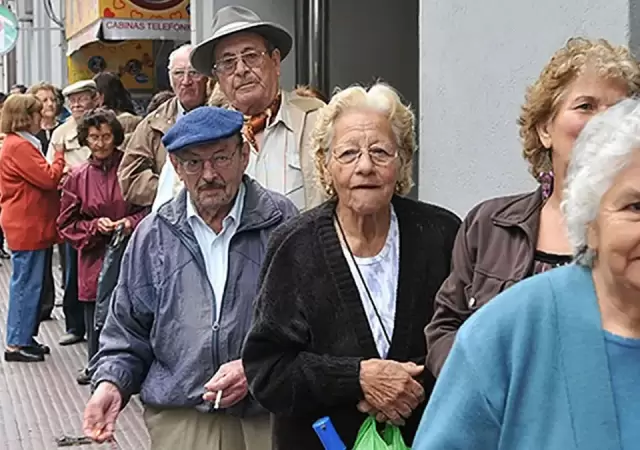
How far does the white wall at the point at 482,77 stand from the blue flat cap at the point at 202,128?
44.4 inches

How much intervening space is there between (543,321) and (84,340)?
8352 mm

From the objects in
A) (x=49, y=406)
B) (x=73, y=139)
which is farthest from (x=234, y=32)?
(x=73, y=139)

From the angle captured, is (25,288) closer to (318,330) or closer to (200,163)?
(200,163)

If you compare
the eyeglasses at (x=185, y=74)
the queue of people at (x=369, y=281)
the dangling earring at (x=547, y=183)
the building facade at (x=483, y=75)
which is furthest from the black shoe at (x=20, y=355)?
the dangling earring at (x=547, y=183)

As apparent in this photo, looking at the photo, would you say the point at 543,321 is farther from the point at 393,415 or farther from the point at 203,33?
the point at 203,33

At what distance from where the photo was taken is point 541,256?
2.74 m

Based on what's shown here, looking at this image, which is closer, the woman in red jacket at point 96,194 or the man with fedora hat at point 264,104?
the man with fedora hat at point 264,104

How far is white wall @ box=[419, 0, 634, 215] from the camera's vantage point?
12.5 ft

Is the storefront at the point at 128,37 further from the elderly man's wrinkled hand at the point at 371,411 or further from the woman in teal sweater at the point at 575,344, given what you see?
the woman in teal sweater at the point at 575,344

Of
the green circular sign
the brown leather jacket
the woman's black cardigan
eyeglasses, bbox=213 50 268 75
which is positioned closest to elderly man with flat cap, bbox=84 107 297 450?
the woman's black cardigan

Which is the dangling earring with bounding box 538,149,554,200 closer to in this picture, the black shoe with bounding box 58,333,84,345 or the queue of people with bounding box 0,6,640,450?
the queue of people with bounding box 0,6,640,450

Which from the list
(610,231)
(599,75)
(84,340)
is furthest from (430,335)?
(84,340)

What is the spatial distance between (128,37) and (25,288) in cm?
384

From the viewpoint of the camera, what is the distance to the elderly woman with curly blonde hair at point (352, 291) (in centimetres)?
308
